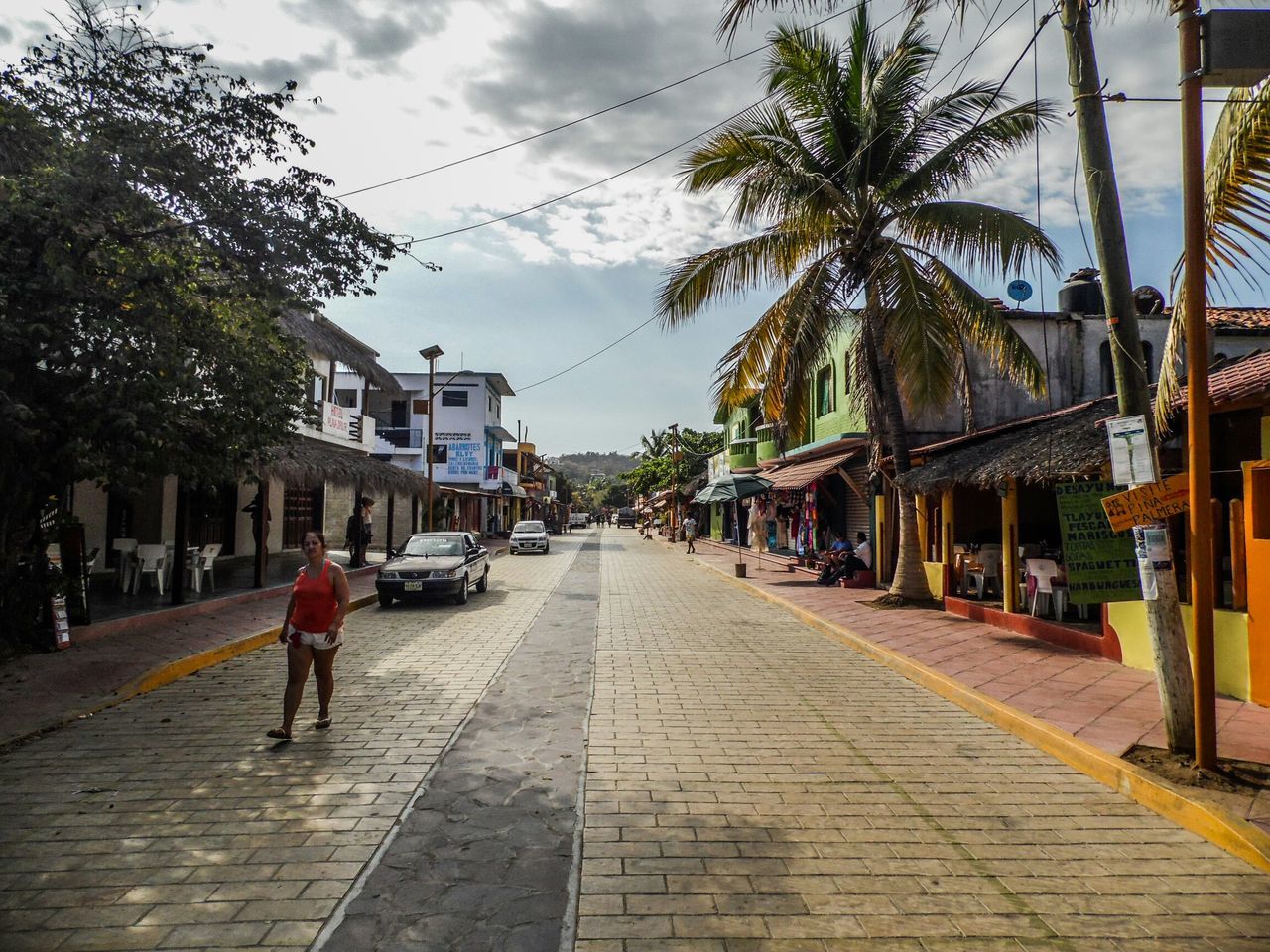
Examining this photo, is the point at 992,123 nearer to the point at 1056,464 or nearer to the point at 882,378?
the point at 882,378

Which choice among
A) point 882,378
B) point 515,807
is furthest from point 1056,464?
point 515,807

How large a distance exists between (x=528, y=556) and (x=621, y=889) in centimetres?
2836

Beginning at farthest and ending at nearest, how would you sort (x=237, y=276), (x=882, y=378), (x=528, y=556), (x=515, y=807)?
(x=528, y=556) < (x=882, y=378) < (x=237, y=276) < (x=515, y=807)

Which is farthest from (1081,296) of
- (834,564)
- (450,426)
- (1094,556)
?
(450,426)

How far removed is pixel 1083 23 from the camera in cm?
564

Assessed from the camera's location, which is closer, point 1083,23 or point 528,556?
point 1083,23

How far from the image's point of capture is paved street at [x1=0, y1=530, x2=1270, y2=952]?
3.16 m

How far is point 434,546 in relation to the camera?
15.5m

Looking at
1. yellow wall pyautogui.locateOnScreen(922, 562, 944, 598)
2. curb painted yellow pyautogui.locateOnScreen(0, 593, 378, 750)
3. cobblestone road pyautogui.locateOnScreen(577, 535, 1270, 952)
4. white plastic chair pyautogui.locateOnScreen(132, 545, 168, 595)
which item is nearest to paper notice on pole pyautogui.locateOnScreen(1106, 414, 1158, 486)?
cobblestone road pyautogui.locateOnScreen(577, 535, 1270, 952)

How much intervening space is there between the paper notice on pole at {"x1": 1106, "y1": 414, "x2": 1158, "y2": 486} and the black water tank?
1625 centimetres

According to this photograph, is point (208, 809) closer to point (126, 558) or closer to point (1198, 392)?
point (1198, 392)

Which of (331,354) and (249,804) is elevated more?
(331,354)

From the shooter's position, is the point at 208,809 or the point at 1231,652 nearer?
the point at 208,809

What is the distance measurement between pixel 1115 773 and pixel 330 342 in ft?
58.3
